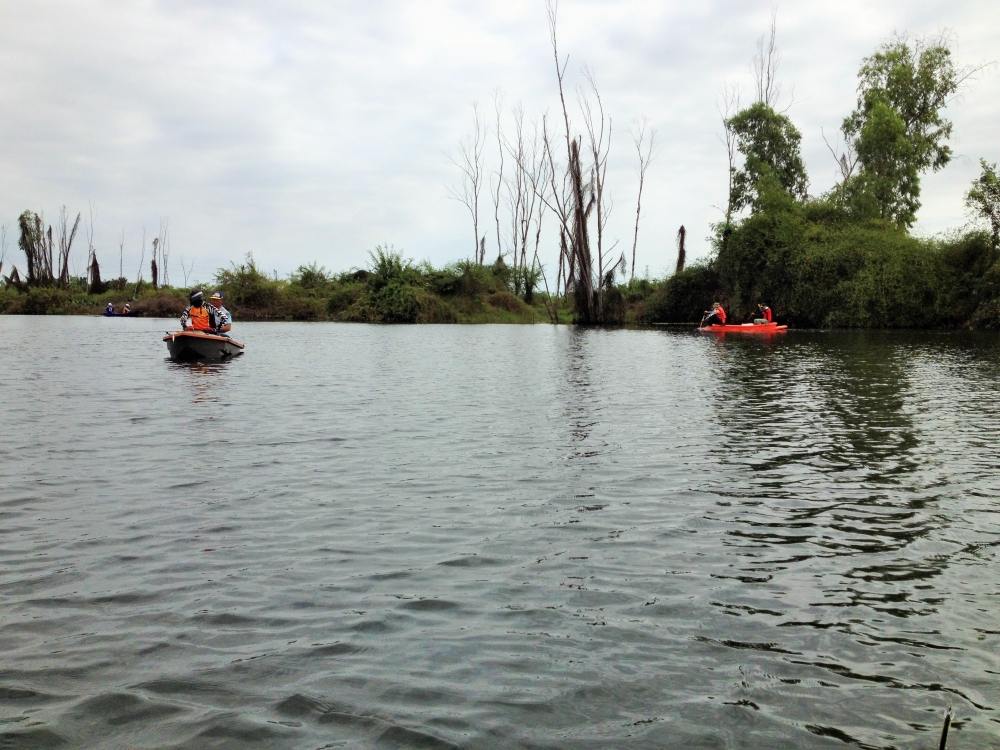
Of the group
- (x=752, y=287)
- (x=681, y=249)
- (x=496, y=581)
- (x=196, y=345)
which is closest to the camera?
(x=496, y=581)

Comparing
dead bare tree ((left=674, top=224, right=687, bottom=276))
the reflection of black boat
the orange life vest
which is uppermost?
dead bare tree ((left=674, top=224, right=687, bottom=276))

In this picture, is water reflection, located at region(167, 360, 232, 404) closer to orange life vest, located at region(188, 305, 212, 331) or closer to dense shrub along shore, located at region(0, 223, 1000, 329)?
orange life vest, located at region(188, 305, 212, 331)

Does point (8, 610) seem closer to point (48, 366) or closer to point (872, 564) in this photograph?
point (872, 564)

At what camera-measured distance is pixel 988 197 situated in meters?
47.8

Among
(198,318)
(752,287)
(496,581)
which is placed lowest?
(496,581)

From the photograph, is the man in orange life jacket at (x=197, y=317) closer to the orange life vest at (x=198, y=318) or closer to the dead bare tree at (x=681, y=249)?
the orange life vest at (x=198, y=318)

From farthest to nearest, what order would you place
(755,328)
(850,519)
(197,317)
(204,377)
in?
(755,328) < (197,317) < (204,377) < (850,519)

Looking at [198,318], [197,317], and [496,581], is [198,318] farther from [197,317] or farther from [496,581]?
[496,581]

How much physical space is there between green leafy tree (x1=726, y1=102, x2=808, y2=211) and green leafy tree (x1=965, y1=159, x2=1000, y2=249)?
1566 centimetres

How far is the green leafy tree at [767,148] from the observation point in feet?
206

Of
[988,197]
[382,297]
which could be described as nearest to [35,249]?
[382,297]

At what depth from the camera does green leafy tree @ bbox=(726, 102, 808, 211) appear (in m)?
62.7

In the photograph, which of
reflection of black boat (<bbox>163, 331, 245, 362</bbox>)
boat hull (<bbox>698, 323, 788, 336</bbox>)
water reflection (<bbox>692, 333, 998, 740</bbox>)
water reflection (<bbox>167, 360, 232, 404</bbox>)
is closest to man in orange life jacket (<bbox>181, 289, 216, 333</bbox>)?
reflection of black boat (<bbox>163, 331, 245, 362</bbox>)

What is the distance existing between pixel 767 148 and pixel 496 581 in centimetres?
6364
